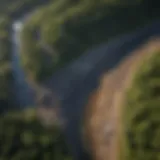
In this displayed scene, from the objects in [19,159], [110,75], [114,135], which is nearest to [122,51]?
[110,75]

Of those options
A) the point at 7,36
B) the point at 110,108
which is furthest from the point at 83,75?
the point at 7,36

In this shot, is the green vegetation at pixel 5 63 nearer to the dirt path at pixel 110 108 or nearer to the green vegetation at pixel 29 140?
the green vegetation at pixel 29 140

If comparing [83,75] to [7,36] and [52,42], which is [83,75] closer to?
[52,42]

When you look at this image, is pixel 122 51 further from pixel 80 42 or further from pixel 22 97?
pixel 22 97

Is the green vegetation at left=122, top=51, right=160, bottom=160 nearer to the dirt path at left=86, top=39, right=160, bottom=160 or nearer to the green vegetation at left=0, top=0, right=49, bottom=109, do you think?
the dirt path at left=86, top=39, right=160, bottom=160

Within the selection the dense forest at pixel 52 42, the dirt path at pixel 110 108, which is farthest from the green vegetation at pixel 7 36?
the dirt path at pixel 110 108

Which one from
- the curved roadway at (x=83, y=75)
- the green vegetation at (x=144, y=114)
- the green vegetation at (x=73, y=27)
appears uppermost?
the green vegetation at (x=73, y=27)

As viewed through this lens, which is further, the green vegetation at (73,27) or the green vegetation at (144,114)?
the green vegetation at (73,27)

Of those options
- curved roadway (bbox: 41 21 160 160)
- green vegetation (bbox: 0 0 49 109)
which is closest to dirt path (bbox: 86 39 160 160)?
curved roadway (bbox: 41 21 160 160)
